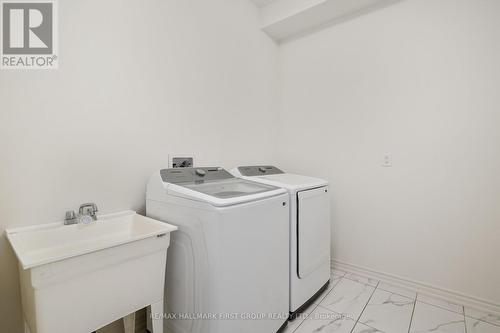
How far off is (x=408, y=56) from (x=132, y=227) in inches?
94.4

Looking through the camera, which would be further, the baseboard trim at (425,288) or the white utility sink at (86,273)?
the baseboard trim at (425,288)

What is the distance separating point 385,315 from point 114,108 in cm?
225

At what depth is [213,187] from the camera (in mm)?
1517

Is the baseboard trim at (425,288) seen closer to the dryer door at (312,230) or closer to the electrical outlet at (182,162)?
the dryer door at (312,230)

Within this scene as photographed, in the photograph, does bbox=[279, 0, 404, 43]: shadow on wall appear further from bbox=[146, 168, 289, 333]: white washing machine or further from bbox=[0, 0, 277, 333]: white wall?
bbox=[146, 168, 289, 333]: white washing machine

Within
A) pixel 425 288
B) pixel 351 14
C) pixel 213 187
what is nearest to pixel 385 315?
pixel 425 288

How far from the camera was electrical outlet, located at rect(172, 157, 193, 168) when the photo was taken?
1733 mm

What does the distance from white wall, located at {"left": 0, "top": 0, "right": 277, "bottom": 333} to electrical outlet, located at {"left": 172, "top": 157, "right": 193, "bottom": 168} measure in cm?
7

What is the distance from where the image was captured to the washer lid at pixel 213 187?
122 cm

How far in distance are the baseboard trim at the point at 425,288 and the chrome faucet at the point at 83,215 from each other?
2.12 metres

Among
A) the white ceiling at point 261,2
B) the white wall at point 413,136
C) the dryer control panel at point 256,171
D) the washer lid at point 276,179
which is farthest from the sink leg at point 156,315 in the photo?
the white ceiling at point 261,2

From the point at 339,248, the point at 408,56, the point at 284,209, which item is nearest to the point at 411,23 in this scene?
the point at 408,56

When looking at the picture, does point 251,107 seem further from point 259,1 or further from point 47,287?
point 47,287

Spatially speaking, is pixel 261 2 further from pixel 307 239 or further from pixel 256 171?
pixel 307 239
